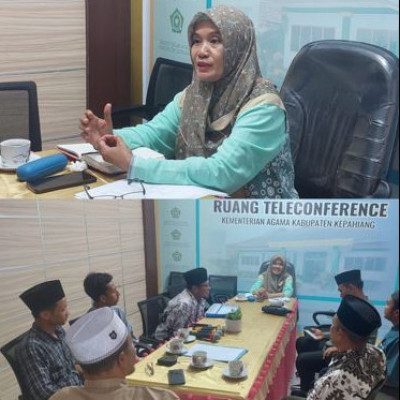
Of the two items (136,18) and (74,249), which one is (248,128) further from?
(74,249)

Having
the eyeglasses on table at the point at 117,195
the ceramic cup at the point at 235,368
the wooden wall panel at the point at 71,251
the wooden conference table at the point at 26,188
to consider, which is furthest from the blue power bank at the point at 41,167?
the ceramic cup at the point at 235,368

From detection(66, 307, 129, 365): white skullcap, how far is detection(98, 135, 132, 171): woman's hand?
460 mm

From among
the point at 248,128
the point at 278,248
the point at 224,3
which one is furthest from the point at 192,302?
the point at 224,3

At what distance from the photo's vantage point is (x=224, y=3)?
1.53 metres

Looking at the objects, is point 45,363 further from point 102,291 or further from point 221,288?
point 221,288

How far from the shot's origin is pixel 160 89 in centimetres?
162

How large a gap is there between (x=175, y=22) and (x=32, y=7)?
0.34 metres

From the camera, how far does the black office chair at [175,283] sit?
1133mm

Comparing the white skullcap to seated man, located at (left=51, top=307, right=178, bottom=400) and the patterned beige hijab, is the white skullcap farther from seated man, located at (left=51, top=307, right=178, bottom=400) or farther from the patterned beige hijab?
the patterned beige hijab

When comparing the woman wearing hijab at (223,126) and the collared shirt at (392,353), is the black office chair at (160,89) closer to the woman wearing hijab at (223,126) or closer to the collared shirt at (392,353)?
the woman wearing hijab at (223,126)

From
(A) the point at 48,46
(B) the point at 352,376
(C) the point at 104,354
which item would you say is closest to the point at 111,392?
(C) the point at 104,354

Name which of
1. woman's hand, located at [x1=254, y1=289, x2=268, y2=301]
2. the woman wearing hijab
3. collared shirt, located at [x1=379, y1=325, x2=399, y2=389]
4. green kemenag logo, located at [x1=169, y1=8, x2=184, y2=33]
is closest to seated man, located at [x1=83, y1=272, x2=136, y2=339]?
woman's hand, located at [x1=254, y1=289, x2=268, y2=301]

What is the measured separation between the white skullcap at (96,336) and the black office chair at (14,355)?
0.10 metres

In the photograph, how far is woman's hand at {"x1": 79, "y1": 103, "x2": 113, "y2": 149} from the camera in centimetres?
156
